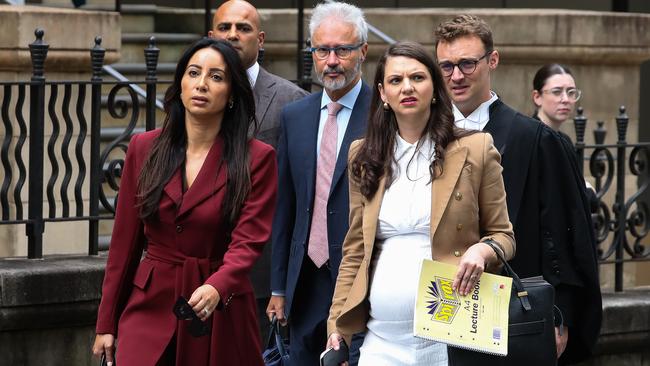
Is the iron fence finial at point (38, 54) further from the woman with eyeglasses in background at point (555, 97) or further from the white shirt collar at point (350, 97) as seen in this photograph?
the woman with eyeglasses in background at point (555, 97)

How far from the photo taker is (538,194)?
6.97m

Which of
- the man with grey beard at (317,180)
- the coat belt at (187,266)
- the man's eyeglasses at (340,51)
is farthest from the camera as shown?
the man's eyeglasses at (340,51)

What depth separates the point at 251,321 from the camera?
22.4 feet

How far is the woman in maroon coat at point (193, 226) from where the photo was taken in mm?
6652

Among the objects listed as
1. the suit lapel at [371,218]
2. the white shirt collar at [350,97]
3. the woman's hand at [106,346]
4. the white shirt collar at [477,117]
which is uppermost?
the white shirt collar at [350,97]

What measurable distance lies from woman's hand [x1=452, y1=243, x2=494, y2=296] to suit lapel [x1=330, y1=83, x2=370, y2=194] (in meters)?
1.37

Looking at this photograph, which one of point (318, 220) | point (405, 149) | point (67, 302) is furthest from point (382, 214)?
point (67, 302)

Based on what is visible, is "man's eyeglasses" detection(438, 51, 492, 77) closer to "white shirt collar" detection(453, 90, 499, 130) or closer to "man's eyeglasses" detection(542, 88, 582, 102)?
"white shirt collar" detection(453, 90, 499, 130)

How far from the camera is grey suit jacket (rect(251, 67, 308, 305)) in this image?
803 centimetres

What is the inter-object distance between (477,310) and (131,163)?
157 cm

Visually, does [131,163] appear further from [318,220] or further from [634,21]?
[634,21]

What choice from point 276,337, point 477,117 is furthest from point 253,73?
point 477,117

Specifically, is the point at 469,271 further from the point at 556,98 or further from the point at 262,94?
the point at 556,98

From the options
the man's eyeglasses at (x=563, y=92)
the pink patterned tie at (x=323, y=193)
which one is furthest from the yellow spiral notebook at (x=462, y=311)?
the man's eyeglasses at (x=563, y=92)
